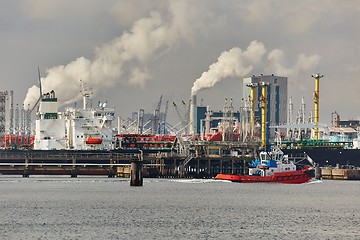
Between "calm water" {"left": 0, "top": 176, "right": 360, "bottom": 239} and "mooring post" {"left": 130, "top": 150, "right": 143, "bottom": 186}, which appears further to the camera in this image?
"mooring post" {"left": 130, "top": 150, "right": 143, "bottom": 186}

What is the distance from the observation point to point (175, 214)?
410 ft

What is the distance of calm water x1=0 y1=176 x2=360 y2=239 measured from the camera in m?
102

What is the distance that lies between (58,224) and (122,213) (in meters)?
16.4

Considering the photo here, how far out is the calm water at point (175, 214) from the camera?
102 metres

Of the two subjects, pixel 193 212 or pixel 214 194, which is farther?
pixel 214 194

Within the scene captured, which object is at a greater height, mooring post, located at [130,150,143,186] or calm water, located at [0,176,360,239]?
→ mooring post, located at [130,150,143,186]

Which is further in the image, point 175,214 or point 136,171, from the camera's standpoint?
point 136,171

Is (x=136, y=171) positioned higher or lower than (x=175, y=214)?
higher

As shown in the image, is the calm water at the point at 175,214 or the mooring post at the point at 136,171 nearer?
the calm water at the point at 175,214

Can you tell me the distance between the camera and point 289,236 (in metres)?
100

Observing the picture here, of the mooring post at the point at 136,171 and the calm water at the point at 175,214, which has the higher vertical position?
the mooring post at the point at 136,171

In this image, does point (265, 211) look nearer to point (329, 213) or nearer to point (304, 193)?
Answer: point (329, 213)

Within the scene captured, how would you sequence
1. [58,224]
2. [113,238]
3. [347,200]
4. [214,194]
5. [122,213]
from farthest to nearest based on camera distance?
1. [214,194]
2. [347,200]
3. [122,213]
4. [58,224]
5. [113,238]

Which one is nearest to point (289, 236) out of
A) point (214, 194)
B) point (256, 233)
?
point (256, 233)
